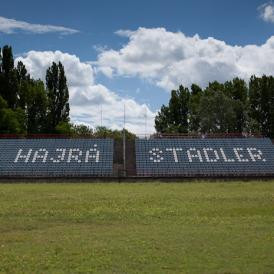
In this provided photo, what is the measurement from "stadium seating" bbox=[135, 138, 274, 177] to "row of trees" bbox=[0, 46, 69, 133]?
16633mm

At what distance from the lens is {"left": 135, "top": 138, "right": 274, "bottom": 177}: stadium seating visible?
41281 mm

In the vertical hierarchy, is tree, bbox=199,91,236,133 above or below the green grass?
above

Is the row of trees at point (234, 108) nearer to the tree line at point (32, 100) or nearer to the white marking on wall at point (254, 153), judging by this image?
the tree line at point (32, 100)

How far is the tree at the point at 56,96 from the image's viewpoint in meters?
61.7

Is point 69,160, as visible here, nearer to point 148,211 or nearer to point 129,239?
point 148,211

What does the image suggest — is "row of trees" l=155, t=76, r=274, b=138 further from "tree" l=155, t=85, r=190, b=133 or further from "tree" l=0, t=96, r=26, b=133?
"tree" l=0, t=96, r=26, b=133

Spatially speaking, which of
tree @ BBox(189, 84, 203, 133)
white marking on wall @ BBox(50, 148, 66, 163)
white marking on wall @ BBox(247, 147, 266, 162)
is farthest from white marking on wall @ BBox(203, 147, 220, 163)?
tree @ BBox(189, 84, 203, 133)

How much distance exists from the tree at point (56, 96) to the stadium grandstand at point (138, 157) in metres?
12.8

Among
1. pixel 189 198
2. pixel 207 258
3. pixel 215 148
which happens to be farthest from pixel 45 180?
pixel 207 258

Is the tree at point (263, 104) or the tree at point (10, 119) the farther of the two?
the tree at point (263, 104)

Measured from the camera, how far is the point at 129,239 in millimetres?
11773

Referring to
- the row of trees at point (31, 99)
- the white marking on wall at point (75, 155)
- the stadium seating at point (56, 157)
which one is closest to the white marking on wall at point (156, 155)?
the stadium seating at point (56, 157)

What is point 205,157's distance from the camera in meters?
43.5

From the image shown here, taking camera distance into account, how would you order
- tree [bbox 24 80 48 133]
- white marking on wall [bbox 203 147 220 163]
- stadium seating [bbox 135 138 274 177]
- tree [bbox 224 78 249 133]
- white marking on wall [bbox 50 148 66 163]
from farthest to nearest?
tree [bbox 224 78 249 133], tree [bbox 24 80 48 133], white marking on wall [bbox 203 147 220 163], white marking on wall [bbox 50 148 66 163], stadium seating [bbox 135 138 274 177]
